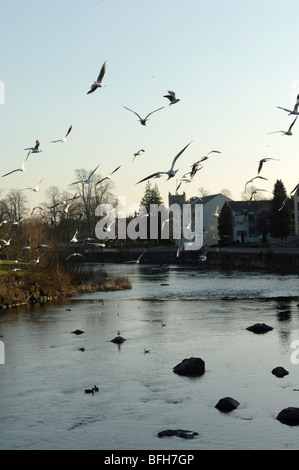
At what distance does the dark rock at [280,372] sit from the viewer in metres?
28.9

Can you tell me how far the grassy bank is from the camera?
5141 cm

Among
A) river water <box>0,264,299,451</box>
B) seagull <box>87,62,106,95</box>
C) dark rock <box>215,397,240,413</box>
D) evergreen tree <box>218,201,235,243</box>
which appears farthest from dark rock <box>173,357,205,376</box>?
evergreen tree <box>218,201,235,243</box>

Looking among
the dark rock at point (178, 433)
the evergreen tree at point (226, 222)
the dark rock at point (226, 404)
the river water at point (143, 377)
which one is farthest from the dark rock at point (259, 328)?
the evergreen tree at point (226, 222)

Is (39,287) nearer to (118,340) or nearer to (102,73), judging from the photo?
(118,340)

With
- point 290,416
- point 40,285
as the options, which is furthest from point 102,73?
point 40,285

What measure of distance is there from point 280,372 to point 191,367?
400 cm

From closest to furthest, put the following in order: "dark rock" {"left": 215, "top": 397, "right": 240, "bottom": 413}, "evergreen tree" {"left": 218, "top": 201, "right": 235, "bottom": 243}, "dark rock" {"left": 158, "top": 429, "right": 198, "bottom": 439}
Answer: "dark rock" {"left": 158, "top": 429, "right": 198, "bottom": 439} → "dark rock" {"left": 215, "top": 397, "right": 240, "bottom": 413} → "evergreen tree" {"left": 218, "top": 201, "right": 235, "bottom": 243}

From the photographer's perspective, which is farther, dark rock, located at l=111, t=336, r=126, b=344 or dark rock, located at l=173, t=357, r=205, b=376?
dark rock, located at l=111, t=336, r=126, b=344

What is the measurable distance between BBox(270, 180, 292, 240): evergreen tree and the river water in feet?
216

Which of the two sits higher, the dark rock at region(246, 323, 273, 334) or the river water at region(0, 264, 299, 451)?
the dark rock at region(246, 323, 273, 334)

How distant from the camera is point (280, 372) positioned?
29.0 m

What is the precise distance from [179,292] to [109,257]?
66593mm

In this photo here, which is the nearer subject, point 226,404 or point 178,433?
point 178,433

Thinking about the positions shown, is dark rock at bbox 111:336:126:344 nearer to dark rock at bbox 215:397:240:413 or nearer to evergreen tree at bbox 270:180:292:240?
dark rock at bbox 215:397:240:413
